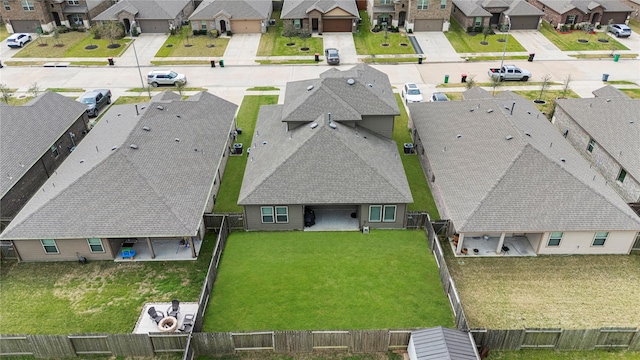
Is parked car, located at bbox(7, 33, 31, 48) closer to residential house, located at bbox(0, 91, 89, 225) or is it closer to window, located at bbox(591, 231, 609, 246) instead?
residential house, located at bbox(0, 91, 89, 225)

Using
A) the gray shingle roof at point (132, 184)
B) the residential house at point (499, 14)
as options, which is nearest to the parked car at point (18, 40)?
the gray shingle roof at point (132, 184)

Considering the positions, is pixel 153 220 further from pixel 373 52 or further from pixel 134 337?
pixel 373 52

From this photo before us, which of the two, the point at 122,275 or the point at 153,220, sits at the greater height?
the point at 153,220

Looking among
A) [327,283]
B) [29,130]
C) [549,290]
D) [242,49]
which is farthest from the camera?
[242,49]

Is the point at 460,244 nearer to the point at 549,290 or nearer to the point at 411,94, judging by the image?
the point at 549,290

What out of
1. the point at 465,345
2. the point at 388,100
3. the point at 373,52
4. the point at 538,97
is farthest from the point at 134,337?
the point at 373,52

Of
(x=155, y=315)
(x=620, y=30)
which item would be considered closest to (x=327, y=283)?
(x=155, y=315)

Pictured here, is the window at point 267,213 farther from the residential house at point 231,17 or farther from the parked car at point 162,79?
the residential house at point 231,17
